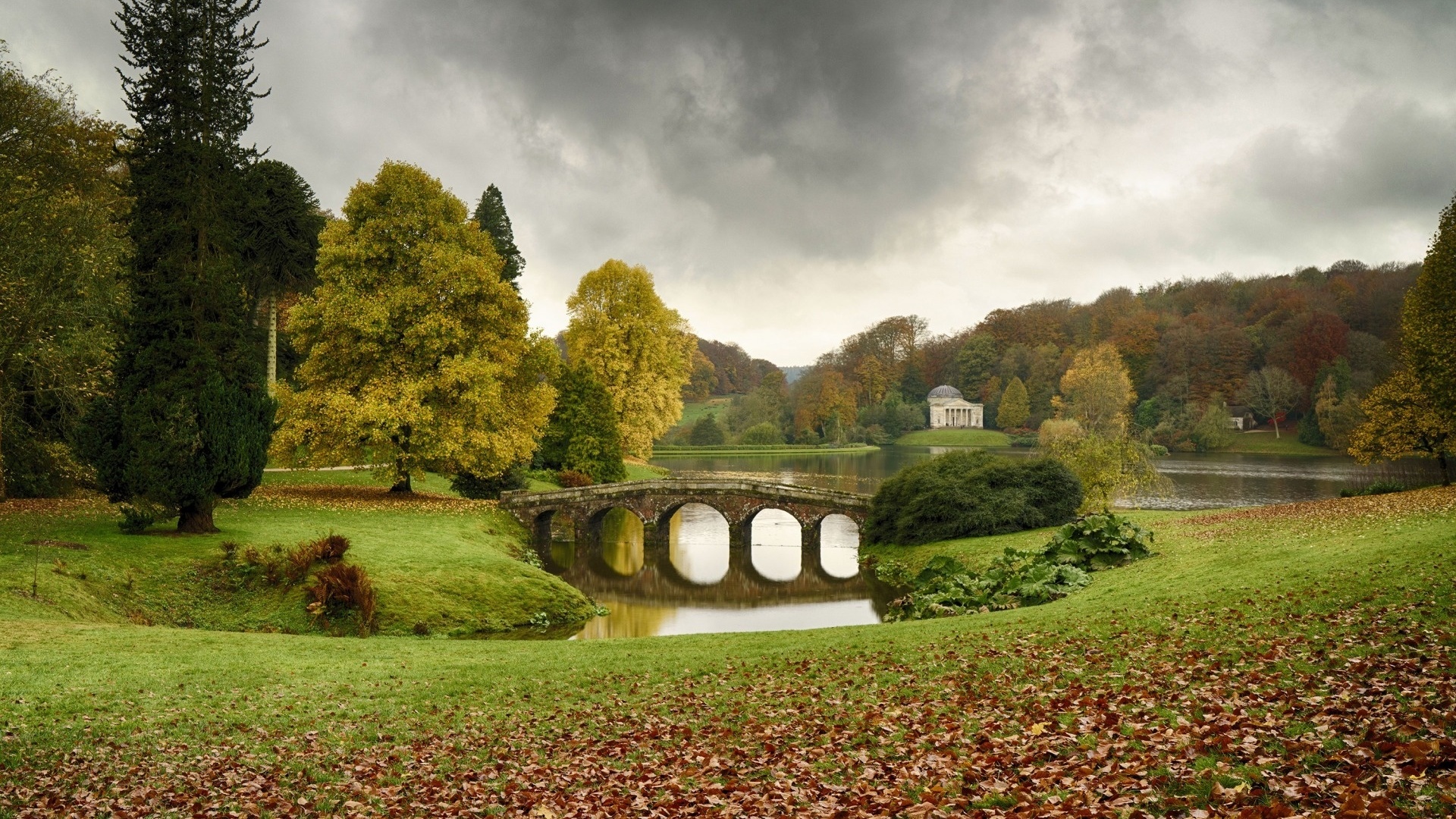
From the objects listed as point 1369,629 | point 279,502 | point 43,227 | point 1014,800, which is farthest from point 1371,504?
point 43,227

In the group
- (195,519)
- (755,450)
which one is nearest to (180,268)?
(195,519)

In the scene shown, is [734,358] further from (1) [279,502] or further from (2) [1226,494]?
(1) [279,502]

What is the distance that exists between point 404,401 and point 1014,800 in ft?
86.2

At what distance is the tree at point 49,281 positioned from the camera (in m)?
21.3

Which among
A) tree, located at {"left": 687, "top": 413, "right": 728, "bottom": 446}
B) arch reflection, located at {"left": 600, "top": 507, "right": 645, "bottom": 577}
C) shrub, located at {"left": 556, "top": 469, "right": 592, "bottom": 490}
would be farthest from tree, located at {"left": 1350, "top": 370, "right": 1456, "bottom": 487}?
tree, located at {"left": 687, "top": 413, "right": 728, "bottom": 446}

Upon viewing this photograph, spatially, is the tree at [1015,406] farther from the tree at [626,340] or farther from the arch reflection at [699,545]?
the tree at [626,340]

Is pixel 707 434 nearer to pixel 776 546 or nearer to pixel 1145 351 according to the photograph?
pixel 1145 351

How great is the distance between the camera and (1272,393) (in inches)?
3371

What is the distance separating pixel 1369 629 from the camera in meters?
9.02

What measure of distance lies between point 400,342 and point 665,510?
1376cm

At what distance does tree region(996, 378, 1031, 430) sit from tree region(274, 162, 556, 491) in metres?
89.0

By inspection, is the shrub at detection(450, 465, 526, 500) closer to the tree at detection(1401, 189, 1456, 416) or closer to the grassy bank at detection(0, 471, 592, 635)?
the grassy bank at detection(0, 471, 592, 635)

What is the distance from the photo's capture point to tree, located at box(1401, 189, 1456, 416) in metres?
27.7

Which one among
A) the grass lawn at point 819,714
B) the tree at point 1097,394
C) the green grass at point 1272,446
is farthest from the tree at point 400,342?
the green grass at point 1272,446
